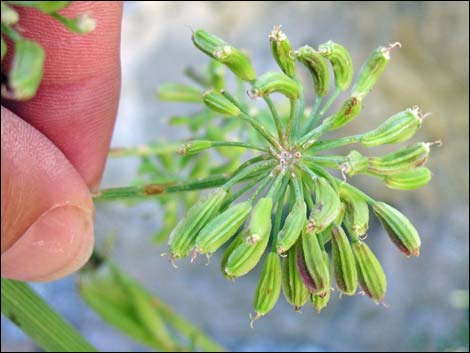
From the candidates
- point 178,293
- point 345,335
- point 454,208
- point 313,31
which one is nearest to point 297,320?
point 345,335

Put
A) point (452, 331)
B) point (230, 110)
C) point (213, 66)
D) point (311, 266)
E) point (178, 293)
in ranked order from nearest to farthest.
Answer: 1. point (311, 266)
2. point (230, 110)
3. point (213, 66)
4. point (452, 331)
5. point (178, 293)

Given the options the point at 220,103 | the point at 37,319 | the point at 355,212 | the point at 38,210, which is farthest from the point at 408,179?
the point at 37,319

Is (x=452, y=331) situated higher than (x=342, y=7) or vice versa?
(x=342, y=7)

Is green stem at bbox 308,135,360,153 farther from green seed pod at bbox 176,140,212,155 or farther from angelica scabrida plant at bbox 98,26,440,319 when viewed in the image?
green seed pod at bbox 176,140,212,155

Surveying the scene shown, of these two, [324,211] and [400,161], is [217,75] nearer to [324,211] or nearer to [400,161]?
[400,161]

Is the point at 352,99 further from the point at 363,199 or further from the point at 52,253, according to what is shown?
the point at 52,253

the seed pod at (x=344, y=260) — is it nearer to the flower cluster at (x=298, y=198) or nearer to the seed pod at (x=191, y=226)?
the flower cluster at (x=298, y=198)

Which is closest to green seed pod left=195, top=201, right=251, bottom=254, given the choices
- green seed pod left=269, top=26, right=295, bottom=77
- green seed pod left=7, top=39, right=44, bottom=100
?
green seed pod left=269, top=26, right=295, bottom=77
